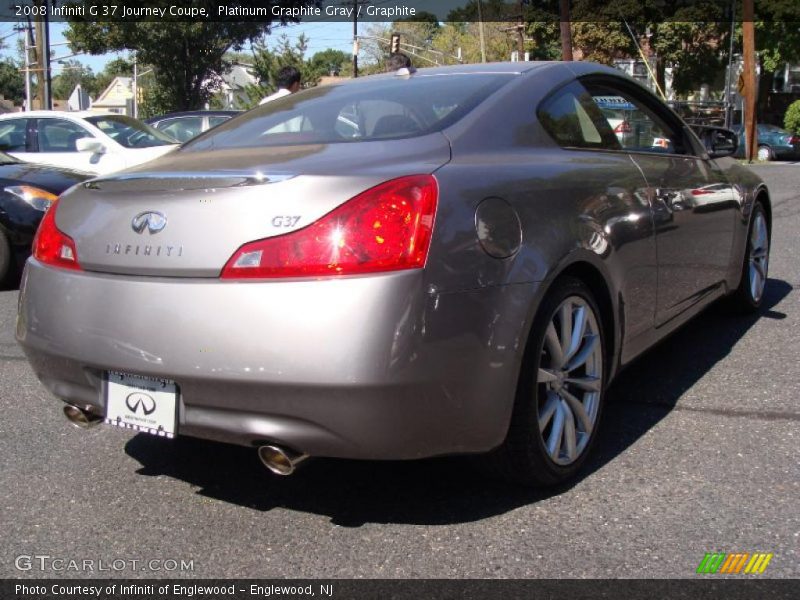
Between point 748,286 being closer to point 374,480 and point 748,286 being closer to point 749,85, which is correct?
point 374,480

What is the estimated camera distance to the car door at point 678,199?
11.9ft

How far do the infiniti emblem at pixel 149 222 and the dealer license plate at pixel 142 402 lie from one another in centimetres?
43

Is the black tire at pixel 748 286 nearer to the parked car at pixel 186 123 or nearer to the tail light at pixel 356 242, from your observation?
the tail light at pixel 356 242

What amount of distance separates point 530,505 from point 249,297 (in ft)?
3.86

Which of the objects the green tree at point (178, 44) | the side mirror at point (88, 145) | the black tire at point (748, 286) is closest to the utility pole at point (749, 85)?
the green tree at point (178, 44)

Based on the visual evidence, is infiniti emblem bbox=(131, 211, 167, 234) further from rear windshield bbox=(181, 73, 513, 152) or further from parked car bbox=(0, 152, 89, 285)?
parked car bbox=(0, 152, 89, 285)

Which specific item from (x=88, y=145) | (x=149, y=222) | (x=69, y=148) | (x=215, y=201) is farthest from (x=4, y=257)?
(x=215, y=201)

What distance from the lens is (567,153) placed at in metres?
3.16

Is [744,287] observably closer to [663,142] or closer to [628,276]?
[663,142]

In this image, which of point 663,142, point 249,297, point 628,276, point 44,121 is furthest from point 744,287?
point 44,121

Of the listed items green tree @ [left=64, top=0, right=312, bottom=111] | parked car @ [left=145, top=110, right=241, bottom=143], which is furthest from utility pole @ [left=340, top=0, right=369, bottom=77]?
parked car @ [left=145, top=110, right=241, bottom=143]

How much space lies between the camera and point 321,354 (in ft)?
7.52

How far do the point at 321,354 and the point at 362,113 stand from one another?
1.25 m

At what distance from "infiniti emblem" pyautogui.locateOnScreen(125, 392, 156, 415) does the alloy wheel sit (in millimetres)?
1186
